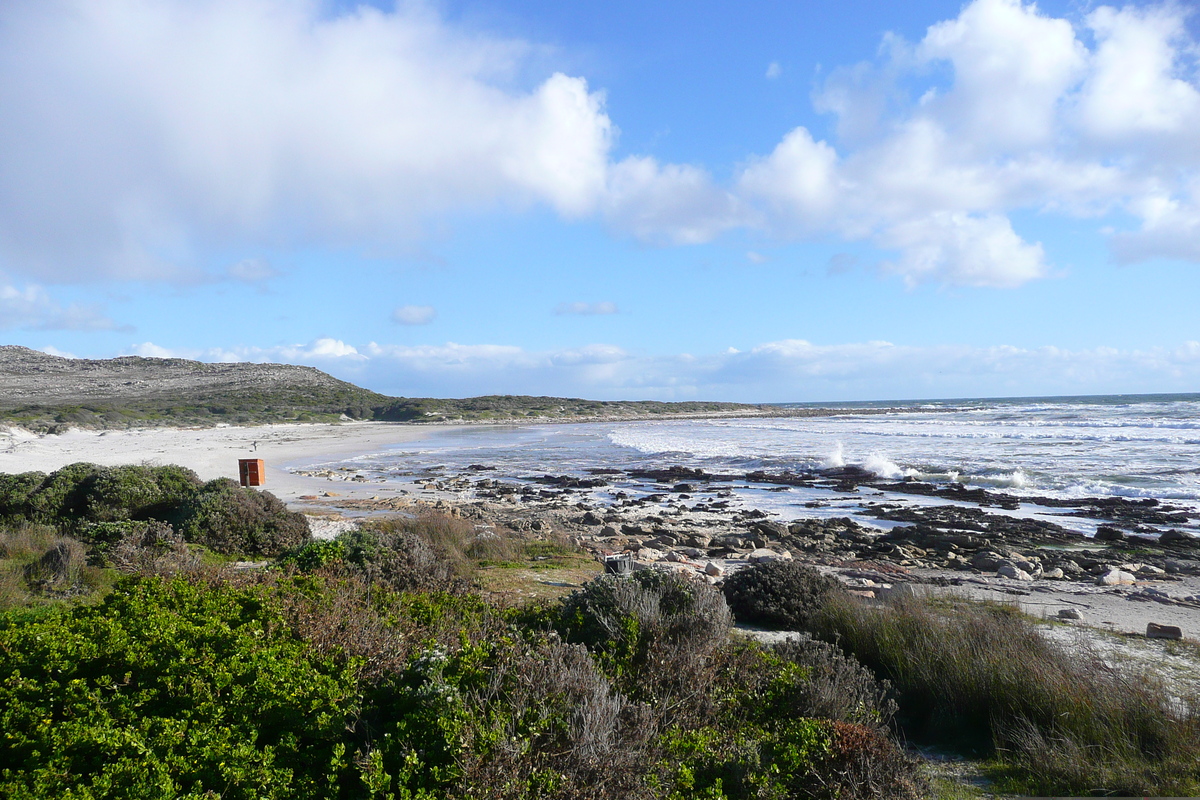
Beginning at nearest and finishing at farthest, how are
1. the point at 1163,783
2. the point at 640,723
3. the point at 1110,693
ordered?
1. the point at 640,723
2. the point at 1163,783
3. the point at 1110,693

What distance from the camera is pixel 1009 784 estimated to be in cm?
384

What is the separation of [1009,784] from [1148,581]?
9.43 metres

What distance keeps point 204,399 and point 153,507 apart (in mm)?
80373

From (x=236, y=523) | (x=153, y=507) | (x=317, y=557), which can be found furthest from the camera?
(x=153, y=507)

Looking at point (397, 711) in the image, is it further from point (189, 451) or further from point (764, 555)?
point (189, 451)

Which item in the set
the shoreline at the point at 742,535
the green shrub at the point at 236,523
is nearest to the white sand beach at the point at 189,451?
the shoreline at the point at 742,535

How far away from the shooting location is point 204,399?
265 ft

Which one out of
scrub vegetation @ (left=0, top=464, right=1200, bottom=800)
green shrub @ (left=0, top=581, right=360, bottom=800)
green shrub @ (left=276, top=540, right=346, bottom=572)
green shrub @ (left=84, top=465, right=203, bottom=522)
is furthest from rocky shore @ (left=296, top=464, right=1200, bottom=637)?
green shrub @ (left=84, top=465, right=203, bottom=522)

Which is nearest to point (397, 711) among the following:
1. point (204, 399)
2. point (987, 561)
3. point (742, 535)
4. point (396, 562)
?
point (396, 562)

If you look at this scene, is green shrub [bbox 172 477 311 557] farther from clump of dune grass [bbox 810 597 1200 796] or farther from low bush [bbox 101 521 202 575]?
clump of dune grass [bbox 810 597 1200 796]

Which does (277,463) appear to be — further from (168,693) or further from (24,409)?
(24,409)

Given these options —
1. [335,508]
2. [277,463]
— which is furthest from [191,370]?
[335,508]

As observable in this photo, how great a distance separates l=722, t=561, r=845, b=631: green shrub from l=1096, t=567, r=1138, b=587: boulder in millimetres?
5825

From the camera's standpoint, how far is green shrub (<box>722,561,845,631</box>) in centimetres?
684
